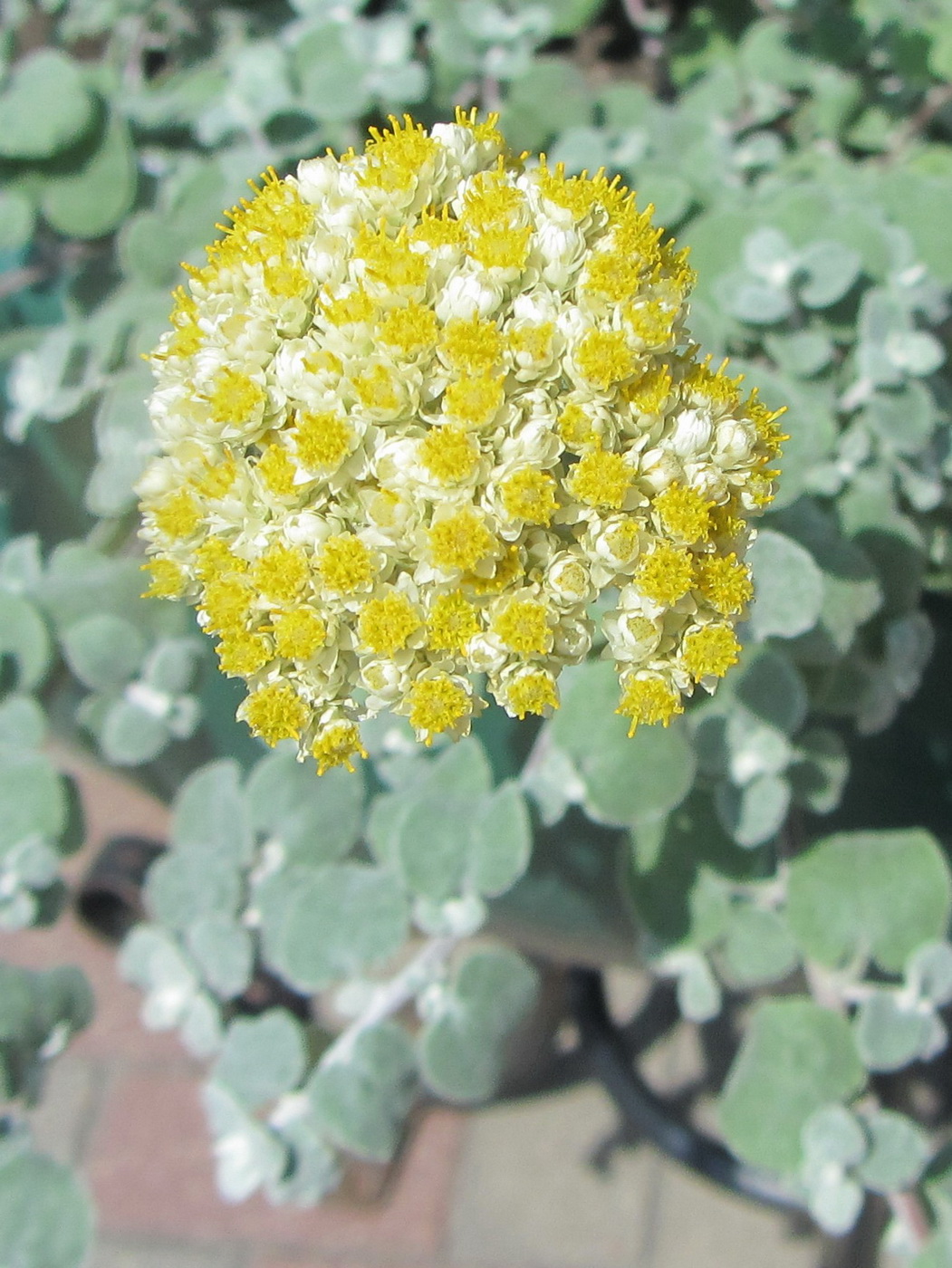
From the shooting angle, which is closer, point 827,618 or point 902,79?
point 827,618

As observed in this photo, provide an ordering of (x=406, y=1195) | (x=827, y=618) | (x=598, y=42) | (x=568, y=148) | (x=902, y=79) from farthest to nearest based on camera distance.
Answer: (x=406, y=1195), (x=598, y=42), (x=902, y=79), (x=568, y=148), (x=827, y=618)

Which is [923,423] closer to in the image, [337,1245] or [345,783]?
[345,783]

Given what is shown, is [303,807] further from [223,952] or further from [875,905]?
[875,905]

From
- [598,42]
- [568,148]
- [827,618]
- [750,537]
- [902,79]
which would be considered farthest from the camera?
[598,42]

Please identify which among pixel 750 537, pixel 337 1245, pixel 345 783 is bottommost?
pixel 337 1245

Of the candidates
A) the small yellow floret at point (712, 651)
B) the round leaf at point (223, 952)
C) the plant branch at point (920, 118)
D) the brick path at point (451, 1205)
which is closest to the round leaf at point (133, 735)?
the round leaf at point (223, 952)

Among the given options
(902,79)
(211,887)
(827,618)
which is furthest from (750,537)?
(902,79)
